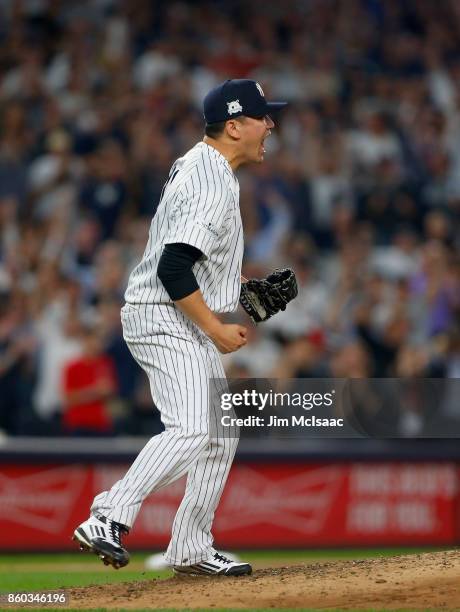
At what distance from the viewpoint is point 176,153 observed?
12359 millimetres

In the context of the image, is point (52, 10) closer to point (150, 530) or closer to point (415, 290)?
point (415, 290)

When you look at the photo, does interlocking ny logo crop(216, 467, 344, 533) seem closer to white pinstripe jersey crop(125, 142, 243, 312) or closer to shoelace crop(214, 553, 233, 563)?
shoelace crop(214, 553, 233, 563)

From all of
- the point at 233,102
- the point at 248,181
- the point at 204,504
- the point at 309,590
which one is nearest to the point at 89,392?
the point at 248,181

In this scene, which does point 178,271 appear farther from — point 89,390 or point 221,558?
point 89,390

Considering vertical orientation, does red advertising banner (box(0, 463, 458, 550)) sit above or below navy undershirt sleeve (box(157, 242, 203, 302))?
below

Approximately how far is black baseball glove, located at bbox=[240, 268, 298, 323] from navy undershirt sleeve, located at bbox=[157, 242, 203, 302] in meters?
0.66

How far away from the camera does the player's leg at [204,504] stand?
5707mm

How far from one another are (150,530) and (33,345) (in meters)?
1.65

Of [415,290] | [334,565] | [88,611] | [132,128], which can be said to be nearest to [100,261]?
[132,128]

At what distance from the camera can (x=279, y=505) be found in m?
10.3

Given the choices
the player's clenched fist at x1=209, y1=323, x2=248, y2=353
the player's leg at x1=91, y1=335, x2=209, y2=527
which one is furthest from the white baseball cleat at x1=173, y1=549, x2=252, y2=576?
the player's clenched fist at x1=209, y1=323, x2=248, y2=353

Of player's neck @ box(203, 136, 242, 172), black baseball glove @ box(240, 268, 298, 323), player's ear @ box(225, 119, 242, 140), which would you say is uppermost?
player's ear @ box(225, 119, 242, 140)

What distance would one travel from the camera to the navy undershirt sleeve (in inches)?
209

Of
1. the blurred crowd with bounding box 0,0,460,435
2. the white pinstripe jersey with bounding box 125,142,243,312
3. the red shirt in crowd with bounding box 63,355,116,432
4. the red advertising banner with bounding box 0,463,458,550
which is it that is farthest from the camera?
the blurred crowd with bounding box 0,0,460,435
